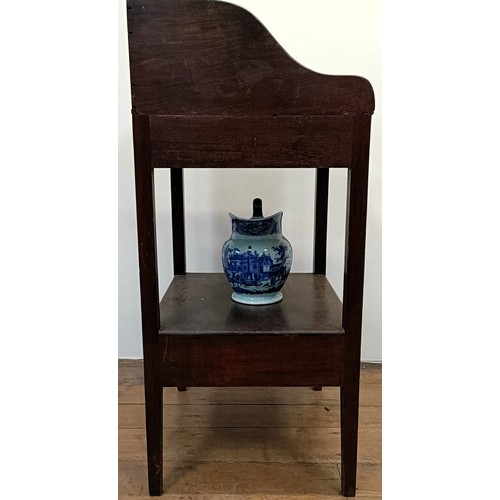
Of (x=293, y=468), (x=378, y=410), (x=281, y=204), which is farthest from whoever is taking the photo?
(x=281, y=204)

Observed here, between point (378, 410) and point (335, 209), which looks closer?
point (378, 410)

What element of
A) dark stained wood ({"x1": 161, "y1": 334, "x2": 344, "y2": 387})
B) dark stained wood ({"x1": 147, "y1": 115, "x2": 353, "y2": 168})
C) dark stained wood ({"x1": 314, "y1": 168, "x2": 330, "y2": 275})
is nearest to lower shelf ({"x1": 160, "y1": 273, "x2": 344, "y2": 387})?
dark stained wood ({"x1": 161, "y1": 334, "x2": 344, "y2": 387})

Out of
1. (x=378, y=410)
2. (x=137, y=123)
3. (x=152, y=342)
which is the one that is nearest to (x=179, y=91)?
(x=137, y=123)

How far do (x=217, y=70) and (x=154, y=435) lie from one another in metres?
0.57

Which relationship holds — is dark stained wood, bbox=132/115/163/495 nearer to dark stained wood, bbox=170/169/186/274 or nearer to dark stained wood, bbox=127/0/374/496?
dark stained wood, bbox=127/0/374/496

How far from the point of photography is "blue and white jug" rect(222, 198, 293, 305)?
1.01 meters

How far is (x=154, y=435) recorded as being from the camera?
896 mm

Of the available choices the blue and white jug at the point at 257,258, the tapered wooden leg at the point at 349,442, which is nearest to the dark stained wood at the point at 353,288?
the tapered wooden leg at the point at 349,442

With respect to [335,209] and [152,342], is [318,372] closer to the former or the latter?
[152,342]

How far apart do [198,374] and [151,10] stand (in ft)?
1.79

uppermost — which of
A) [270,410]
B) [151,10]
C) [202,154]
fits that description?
[151,10]

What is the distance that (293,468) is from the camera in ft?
3.17

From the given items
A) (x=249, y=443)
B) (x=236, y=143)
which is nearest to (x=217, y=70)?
(x=236, y=143)

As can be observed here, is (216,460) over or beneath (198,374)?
beneath
